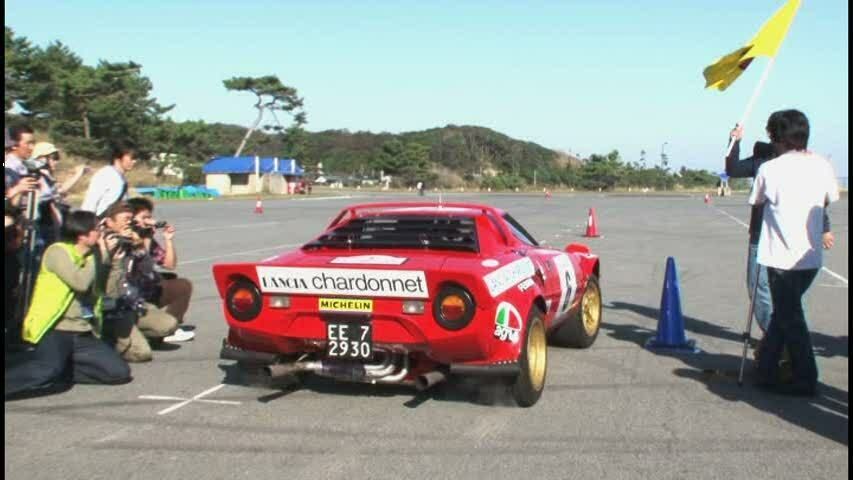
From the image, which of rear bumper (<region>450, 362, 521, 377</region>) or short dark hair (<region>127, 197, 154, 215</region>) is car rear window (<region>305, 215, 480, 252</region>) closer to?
rear bumper (<region>450, 362, 521, 377</region>)

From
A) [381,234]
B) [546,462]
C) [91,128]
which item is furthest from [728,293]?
[91,128]

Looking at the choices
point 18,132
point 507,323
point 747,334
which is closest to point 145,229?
point 18,132

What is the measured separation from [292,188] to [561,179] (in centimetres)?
5447

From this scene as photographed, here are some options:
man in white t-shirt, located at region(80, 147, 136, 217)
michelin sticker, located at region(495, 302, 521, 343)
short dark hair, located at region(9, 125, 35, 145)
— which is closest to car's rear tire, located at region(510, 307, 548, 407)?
michelin sticker, located at region(495, 302, 521, 343)

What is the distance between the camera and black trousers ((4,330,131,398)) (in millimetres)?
5195

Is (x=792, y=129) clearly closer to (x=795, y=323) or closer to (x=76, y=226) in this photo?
(x=795, y=323)

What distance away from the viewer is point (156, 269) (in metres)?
7.27

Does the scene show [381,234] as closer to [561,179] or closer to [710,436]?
[710,436]

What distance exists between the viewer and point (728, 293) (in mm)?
10711

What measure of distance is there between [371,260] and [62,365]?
2.10m

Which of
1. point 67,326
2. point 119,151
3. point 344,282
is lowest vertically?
point 67,326

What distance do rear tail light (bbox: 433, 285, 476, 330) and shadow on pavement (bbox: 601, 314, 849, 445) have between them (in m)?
1.93

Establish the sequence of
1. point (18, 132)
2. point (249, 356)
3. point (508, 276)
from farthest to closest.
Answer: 1. point (18, 132)
2. point (249, 356)
3. point (508, 276)

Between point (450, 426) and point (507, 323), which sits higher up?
point (507, 323)
